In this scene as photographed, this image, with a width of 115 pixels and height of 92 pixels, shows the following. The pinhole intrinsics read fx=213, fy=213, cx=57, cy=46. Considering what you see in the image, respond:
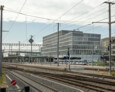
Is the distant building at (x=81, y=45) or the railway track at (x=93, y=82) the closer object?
the railway track at (x=93, y=82)

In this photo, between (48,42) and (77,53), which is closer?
(77,53)

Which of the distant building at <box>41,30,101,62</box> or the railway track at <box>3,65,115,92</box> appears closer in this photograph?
the railway track at <box>3,65,115,92</box>

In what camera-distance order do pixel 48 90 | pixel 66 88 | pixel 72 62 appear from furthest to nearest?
pixel 72 62 < pixel 48 90 < pixel 66 88

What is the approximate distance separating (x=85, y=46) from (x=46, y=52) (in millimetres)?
50132

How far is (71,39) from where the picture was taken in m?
129

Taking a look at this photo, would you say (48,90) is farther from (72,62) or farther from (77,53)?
(77,53)

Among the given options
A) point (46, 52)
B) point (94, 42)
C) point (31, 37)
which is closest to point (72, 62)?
point (31, 37)

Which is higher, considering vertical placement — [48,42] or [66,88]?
[48,42]

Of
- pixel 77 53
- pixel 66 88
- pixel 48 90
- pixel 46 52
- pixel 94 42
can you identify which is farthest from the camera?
pixel 46 52

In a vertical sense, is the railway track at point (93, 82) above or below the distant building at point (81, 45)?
below

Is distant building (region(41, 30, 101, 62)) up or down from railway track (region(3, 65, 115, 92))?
up

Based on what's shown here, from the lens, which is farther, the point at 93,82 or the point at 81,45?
the point at 81,45

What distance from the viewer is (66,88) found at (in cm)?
1691

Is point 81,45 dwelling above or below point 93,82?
above
